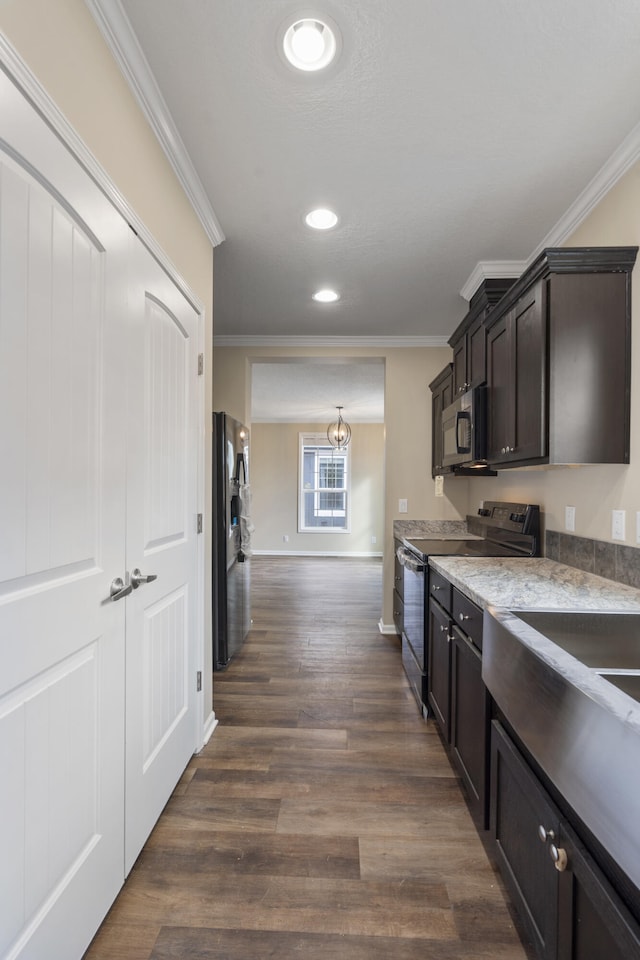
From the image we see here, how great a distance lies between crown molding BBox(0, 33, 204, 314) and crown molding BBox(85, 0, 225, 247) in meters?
0.38

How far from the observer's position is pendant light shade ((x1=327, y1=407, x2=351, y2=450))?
7.40 meters

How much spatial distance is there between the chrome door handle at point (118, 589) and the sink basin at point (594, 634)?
3.89ft

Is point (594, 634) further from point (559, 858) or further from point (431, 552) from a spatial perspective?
point (431, 552)

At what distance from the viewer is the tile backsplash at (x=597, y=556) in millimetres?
1780

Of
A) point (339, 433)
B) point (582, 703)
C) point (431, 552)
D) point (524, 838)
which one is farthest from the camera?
point (339, 433)

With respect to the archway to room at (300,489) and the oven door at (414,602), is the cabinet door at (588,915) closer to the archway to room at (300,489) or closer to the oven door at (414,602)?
the oven door at (414,602)

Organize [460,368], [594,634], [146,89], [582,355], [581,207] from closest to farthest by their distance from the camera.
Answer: [594,634] → [146,89] → [582,355] → [581,207] → [460,368]

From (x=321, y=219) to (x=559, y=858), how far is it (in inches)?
98.5

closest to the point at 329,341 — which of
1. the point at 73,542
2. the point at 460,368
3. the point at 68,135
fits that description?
the point at 460,368

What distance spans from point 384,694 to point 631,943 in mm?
2227

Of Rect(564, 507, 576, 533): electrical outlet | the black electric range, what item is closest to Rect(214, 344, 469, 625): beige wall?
Answer: the black electric range

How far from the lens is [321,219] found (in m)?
2.28

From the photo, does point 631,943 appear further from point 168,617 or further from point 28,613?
point 168,617

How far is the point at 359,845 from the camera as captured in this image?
1.66 meters
